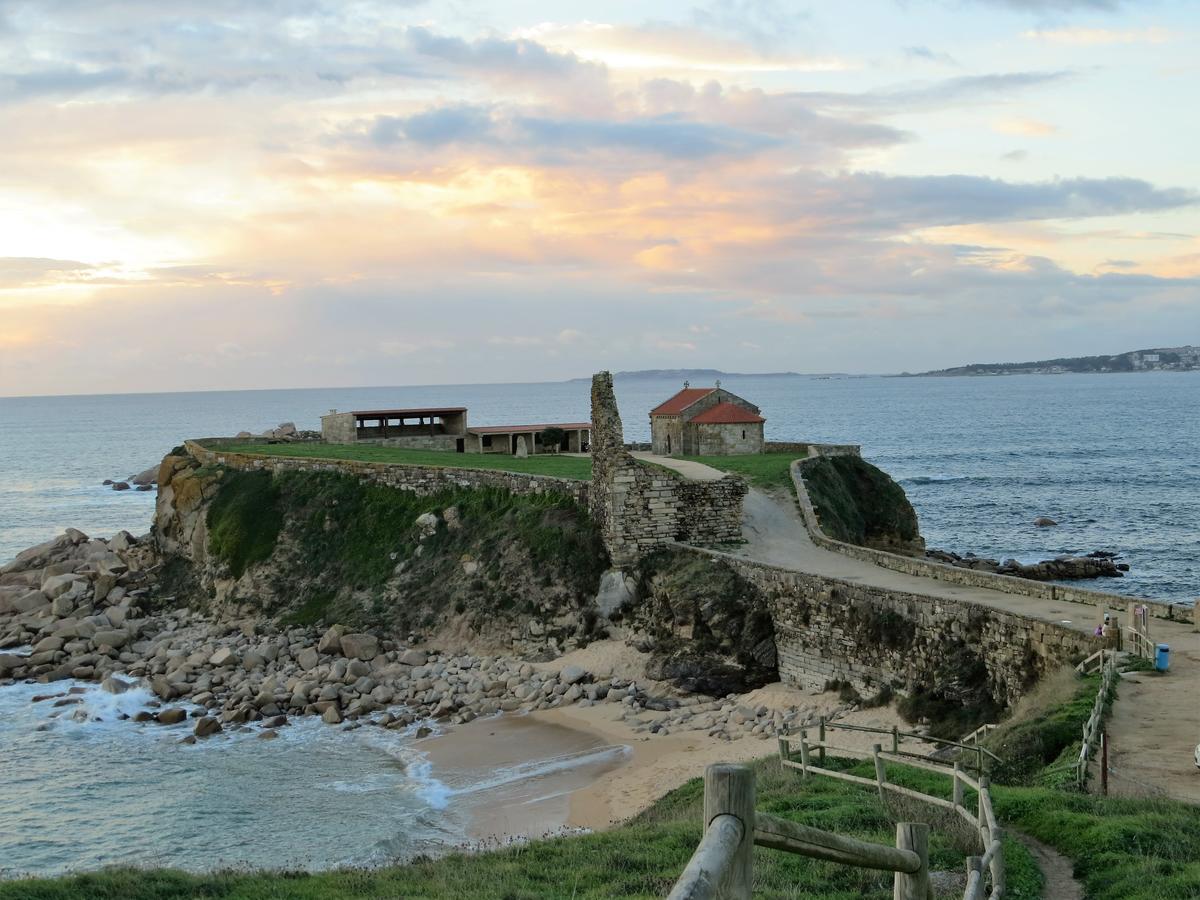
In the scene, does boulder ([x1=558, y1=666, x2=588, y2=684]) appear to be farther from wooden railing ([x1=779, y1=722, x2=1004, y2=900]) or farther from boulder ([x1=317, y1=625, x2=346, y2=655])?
wooden railing ([x1=779, y1=722, x2=1004, y2=900])

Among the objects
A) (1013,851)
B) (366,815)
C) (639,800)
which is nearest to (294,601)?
(366,815)

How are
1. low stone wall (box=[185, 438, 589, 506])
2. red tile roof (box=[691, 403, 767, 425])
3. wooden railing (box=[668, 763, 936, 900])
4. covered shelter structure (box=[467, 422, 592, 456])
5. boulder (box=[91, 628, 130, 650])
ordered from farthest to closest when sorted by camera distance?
covered shelter structure (box=[467, 422, 592, 456])
red tile roof (box=[691, 403, 767, 425])
low stone wall (box=[185, 438, 589, 506])
boulder (box=[91, 628, 130, 650])
wooden railing (box=[668, 763, 936, 900])

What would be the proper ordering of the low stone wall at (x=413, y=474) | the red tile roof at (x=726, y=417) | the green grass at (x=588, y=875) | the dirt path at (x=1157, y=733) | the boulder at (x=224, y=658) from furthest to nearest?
1. the red tile roof at (x=726, y=417)
2. the low stone wall at (x=413, y=474)
3. the boulder at (x=224, y=658)
4. the dirt path at (x=1157, y=733)
5. the green grass at (x=588, y=875)

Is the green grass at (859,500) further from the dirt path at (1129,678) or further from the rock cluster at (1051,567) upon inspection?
the dirt path at (1129,678)

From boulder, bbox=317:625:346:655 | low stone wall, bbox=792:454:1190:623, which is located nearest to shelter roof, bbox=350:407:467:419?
boulder, bbox=317:625:346:655

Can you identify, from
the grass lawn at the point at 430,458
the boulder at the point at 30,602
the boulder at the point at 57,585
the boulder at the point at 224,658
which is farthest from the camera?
the grass lawn at the point at 430,458

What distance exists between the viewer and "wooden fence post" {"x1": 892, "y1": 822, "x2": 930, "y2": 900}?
6934 millimetres

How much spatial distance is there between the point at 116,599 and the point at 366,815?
28297mm

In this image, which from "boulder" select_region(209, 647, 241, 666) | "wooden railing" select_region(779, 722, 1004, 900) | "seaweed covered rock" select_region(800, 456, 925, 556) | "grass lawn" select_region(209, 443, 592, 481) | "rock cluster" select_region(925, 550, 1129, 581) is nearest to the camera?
"wooden railing" select_region(779, 722, 1004, 900)

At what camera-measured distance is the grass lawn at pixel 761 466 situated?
4831cm

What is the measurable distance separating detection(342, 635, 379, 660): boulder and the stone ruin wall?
366 inches

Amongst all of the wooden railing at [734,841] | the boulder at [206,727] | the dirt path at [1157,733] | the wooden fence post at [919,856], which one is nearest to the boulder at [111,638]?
the boulder at [206,727]

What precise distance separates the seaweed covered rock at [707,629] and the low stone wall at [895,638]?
50cm

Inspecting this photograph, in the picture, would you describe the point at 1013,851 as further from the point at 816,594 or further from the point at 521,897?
the point at 816,594
